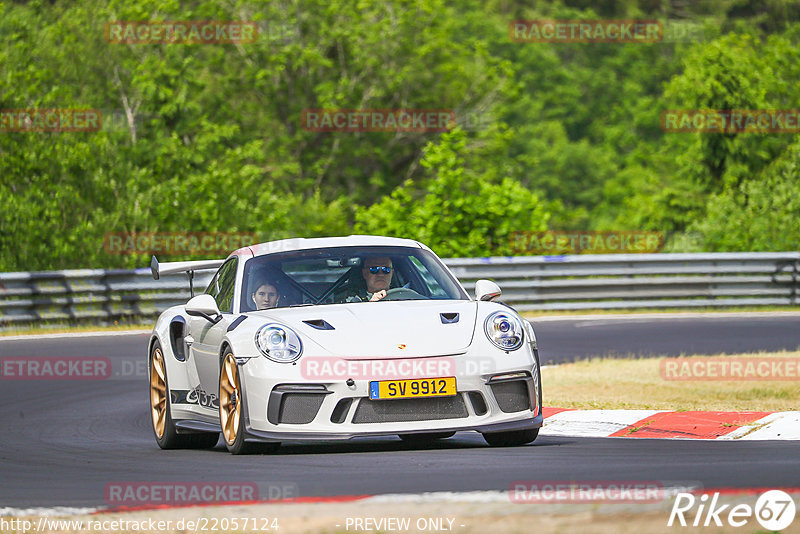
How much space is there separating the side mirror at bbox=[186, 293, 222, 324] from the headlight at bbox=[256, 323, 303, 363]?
2.15 feet

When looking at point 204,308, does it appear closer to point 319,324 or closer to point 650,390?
point 319,324

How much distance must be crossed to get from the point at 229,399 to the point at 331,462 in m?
1.04

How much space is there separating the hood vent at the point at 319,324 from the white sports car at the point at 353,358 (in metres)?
0.01

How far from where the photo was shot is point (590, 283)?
24.4 metres

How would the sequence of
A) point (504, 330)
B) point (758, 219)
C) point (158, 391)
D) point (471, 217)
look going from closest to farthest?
point (504, 330) → point (158, 391) → point (471, 217) → point (758, 219)

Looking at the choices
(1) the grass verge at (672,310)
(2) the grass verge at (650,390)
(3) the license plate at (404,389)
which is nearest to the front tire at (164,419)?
(3) the license plate at (404,389)

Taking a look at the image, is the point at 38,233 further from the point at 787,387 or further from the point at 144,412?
the point at 787,387

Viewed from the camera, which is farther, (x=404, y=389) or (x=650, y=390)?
(x=650, y=390)

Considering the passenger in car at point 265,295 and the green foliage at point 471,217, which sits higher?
the passenger in car at point 265,295

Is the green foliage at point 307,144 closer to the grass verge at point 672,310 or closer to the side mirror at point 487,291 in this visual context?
the grass verge at point 672,310

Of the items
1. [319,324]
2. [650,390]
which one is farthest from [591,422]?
[319,324]

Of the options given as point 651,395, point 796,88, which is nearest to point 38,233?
point 651,395

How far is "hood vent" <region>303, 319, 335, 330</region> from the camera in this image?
844 centimetres

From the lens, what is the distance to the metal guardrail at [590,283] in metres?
22.3
